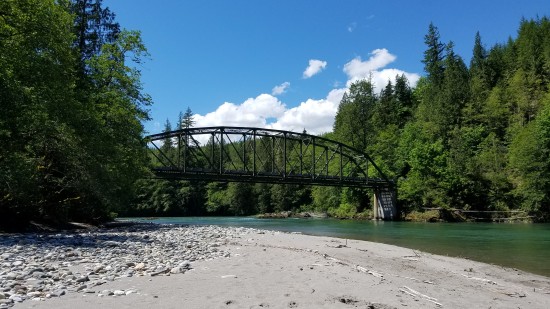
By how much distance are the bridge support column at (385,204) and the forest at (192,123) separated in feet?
7.31

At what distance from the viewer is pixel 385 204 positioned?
66625 millimetres

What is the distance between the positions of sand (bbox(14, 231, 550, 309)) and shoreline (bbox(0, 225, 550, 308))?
0.02 meters

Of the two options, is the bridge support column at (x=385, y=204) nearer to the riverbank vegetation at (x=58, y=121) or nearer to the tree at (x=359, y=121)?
the tree at (x=359, y=121)

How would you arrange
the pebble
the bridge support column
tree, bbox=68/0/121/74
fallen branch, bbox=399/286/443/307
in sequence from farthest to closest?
the bridge support column, tree, bbox=68/0/121/74, fallen branch, bbox=399/286/443/307, the pebble

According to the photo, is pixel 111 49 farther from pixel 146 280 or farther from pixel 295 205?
pixel 295 205

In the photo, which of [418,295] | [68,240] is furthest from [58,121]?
[418,295]

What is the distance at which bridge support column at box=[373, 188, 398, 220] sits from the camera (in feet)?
216

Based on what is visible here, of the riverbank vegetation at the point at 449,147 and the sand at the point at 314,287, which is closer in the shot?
the sand at the point at 314,287

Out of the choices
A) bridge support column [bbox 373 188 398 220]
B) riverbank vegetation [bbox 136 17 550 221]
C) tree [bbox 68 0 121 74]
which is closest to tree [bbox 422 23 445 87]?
riverbank vegetation [bbox 136 17 550 221]

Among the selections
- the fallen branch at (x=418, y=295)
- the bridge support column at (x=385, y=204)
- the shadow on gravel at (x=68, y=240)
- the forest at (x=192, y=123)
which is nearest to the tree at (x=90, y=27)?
the forest at (x=192, y=123)

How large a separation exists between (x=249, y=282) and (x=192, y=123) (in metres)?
116

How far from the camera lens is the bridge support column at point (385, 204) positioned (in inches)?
2589

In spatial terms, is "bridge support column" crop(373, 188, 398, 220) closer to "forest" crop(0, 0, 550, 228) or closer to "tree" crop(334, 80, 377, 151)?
"forest" crop(0, 0, 550, 228)

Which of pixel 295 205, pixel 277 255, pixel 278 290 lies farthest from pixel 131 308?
pixel 295 205
